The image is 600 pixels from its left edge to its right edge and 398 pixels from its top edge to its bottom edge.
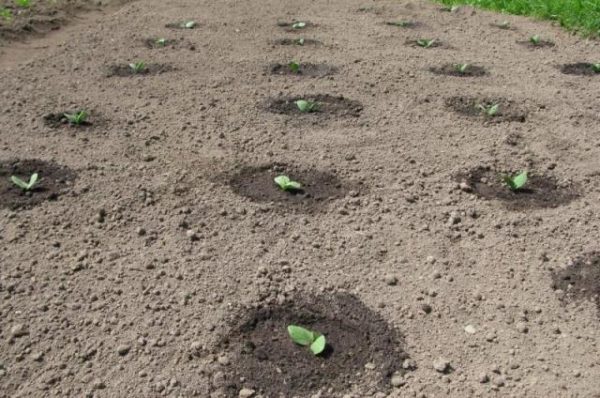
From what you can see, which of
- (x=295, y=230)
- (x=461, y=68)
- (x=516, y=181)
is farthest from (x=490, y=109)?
(x=295, y=230)

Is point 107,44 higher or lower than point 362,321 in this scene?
lower

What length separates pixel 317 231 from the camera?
13.0ft

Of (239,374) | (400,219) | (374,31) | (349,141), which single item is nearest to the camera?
(239,374)

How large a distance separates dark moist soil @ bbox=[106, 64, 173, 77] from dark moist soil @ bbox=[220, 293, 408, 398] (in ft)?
13.0

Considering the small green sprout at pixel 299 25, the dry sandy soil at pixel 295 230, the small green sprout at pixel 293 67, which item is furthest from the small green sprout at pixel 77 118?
the small green sprout at pixel 299 25

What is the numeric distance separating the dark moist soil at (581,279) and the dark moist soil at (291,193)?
1.45 meters

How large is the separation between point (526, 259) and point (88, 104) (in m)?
3.91

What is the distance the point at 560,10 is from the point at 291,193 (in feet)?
22.0

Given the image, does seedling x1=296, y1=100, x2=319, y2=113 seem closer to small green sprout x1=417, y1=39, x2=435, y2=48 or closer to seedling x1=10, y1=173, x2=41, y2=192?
seedling x1=10, y1=173, x2=41, y2=192

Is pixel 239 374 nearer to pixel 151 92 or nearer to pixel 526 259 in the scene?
pixel 526 259

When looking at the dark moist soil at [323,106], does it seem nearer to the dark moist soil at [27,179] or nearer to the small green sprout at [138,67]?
the small green sprout at [138,67]

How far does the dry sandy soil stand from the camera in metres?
2.95

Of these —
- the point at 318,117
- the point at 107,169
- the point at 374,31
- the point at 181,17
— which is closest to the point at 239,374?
the point at 107,169

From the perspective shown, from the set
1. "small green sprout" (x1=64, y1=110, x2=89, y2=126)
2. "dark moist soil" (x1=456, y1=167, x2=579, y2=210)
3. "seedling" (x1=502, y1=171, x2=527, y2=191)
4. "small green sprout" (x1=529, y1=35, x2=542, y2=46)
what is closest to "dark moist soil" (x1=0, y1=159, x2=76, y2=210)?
"small green sprout" (x1=64, y1=110, x2=89, y2=126)
